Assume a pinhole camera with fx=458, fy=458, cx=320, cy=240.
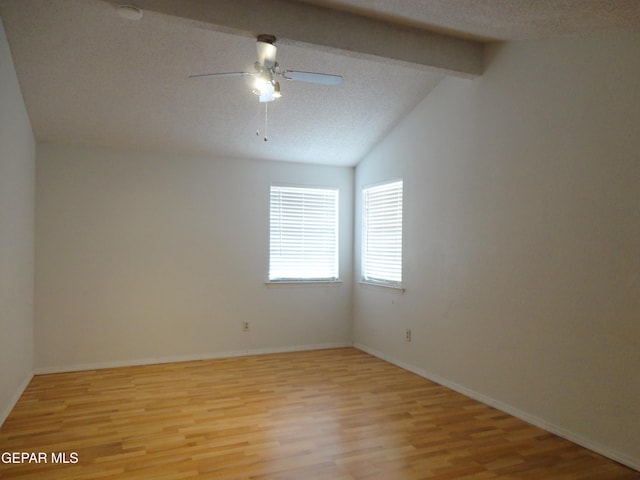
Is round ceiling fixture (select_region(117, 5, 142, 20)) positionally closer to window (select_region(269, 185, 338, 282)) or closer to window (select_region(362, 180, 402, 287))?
window (select_region(269, 185, 338, 282))

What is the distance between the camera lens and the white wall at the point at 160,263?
4.91 metres

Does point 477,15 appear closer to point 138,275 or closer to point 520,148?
point 520,148

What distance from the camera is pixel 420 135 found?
16.0 ft

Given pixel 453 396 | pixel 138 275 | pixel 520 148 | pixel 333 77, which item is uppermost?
pixel 333 77

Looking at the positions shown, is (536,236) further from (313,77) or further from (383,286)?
(383,286)

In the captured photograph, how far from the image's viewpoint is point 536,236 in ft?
11.5

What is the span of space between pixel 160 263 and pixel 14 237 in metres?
1.66

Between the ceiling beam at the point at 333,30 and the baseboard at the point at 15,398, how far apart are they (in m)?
3.11

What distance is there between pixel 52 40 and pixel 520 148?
368 cm

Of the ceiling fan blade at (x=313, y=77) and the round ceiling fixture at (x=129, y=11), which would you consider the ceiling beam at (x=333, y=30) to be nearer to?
the round ceiling fixture at (x=129, y=11)

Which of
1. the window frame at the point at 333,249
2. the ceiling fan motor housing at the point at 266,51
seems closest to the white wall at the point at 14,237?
Answer: the ceiling fan motor housing at the point at 266,51

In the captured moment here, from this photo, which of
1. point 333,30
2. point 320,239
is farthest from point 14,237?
point 320,239

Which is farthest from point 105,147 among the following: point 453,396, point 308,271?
point 453,396

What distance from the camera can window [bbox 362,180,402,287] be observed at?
17.3 feet
